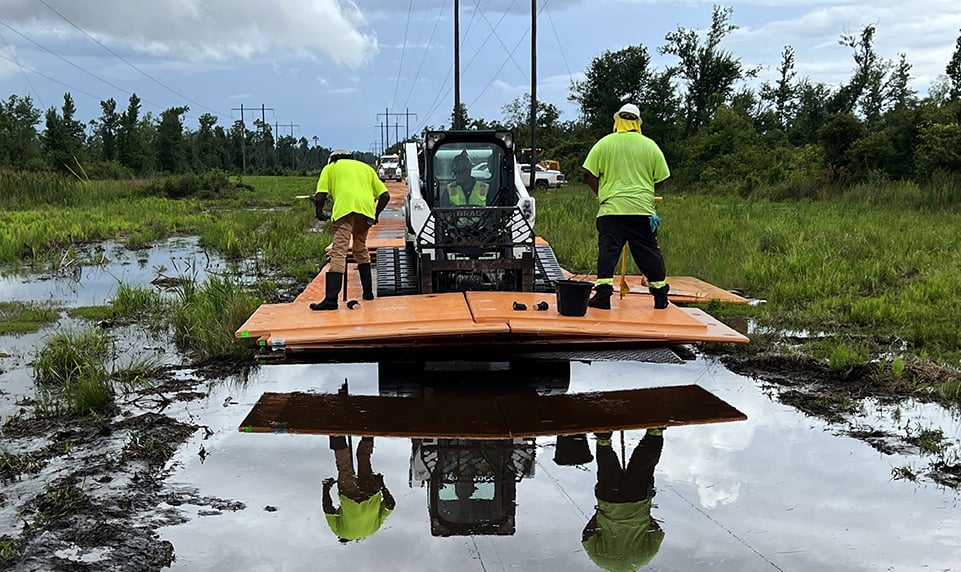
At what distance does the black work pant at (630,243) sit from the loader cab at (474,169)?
2.21m

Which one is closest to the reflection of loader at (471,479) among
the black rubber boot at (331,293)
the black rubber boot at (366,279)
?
the black rubber boot at (331,293)

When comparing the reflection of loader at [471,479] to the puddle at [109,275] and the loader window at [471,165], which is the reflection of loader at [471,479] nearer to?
the loader window at [471,165]

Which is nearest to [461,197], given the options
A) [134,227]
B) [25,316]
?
[25,316]

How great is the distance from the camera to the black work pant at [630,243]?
747cm

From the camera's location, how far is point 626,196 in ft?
24.2

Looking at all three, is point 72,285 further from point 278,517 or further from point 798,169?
point 798,169

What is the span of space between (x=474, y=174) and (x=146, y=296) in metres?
4.30

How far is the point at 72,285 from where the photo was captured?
12.4 meters

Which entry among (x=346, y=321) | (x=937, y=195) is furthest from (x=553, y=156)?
(x=346, y=321)

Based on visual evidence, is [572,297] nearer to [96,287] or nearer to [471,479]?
[471,479]

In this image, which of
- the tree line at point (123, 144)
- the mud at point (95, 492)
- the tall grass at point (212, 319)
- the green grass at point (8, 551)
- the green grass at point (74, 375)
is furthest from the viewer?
the tree line at point (123, 144)

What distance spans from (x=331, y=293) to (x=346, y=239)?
0.57 m

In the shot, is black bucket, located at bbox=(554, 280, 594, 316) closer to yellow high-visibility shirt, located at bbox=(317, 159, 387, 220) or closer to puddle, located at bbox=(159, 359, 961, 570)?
puddle, located at bbox=(159, 359, 961, 570)

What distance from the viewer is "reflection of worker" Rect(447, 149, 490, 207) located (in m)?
9.56
